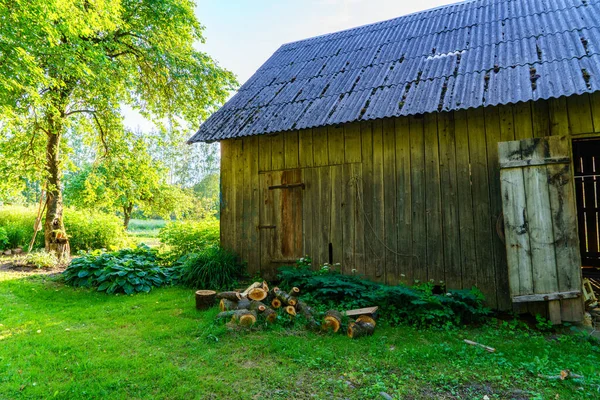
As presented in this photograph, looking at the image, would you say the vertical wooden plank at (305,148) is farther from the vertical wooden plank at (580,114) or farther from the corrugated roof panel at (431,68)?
the vertical wooden plank at (580,114)

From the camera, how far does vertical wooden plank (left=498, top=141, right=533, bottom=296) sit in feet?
12.6

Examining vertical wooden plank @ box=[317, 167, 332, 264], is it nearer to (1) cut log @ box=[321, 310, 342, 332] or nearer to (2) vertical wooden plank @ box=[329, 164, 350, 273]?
(2) vertical wooden plank @ box=[329, 164, 350, 273]

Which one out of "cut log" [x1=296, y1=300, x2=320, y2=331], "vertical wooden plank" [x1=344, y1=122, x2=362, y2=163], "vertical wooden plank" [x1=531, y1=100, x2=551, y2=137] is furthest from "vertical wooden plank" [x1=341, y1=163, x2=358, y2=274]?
"vertical wooden plank" [x1=531, y1=100, x2=551, y2=137]

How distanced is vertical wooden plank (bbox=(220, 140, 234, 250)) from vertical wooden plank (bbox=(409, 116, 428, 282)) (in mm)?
3351

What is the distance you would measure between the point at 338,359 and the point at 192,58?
959 cm

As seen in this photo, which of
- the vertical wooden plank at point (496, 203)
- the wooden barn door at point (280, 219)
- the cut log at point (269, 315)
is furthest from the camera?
the wooden barn door at point (280, 219)

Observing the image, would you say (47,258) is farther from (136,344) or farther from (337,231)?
(337,231)

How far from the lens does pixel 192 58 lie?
32.4 feet

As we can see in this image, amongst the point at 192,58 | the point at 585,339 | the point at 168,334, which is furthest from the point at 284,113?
the point at 192,58

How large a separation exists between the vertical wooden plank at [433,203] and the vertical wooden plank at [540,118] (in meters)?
1.17

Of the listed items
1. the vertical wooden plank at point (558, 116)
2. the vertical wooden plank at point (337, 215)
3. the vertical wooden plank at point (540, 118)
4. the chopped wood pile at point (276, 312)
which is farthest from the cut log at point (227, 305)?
the vertical wooden plank at point (558, 116)

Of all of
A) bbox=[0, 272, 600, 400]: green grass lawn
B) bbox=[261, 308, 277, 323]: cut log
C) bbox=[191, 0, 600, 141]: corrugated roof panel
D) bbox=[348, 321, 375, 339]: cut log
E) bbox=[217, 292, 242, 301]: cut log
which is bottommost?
bbox=[0, 272, 600, 400]: green grass lawn

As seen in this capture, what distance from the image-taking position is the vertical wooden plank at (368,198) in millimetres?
5090

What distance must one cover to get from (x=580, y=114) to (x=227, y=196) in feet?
18.1
